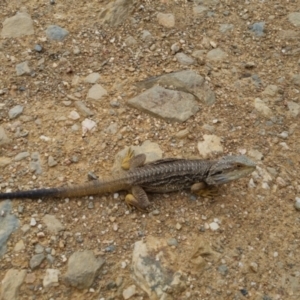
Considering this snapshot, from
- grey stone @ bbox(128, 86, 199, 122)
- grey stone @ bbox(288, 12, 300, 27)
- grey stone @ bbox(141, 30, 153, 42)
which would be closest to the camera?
grey stone @ bbox(128, 86, 199, 122)

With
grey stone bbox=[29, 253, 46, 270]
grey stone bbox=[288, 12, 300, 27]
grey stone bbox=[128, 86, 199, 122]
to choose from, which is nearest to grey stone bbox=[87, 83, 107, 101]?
grey stone bbox=[128, 86, 199, 122]

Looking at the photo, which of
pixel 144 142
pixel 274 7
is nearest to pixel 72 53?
pixel 144 142

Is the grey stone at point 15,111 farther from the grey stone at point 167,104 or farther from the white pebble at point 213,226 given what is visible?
the white pebble at point 213,226

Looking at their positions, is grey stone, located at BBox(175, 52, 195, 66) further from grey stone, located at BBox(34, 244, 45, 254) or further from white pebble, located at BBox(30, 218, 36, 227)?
grey stone, located at BBox(34, 244, 45, 254)

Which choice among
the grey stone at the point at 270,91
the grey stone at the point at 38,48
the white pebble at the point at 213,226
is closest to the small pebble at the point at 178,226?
the white pebble at the point at 213,226

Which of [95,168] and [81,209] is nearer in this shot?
[81,209]

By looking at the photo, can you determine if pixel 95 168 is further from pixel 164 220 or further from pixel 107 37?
pixel 107 37
